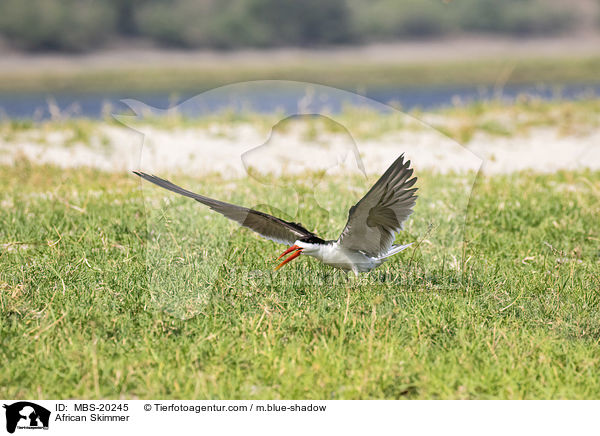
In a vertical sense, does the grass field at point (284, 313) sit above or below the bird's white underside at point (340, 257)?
below

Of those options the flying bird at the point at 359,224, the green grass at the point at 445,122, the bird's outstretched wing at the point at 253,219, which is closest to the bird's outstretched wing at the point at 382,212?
the flying bird at the point at 359,224

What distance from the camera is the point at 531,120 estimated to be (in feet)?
24.9

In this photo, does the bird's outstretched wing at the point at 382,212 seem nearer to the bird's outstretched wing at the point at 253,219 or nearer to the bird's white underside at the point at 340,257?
the bird's white underside at the point at 340,257

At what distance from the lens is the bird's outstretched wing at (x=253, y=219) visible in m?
2.35

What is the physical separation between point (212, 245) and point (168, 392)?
0.84m

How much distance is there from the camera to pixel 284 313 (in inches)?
103

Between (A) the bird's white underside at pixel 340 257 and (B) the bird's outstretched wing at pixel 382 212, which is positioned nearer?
(B) the bird's outstretched wing at pixel 382 212

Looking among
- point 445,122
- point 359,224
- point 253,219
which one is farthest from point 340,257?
point 445,122

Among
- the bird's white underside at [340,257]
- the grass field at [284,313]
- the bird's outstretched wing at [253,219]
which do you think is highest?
the bird's outstretched wing at [253,219]

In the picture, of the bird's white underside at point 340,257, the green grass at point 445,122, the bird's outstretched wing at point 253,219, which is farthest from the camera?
the green grass at point 445,122

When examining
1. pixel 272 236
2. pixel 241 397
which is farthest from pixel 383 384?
pixel 272 236

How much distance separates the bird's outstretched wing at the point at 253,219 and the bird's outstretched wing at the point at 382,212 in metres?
0.17

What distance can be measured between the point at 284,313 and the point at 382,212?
0.55 metres

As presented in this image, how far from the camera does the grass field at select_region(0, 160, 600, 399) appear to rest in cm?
221
